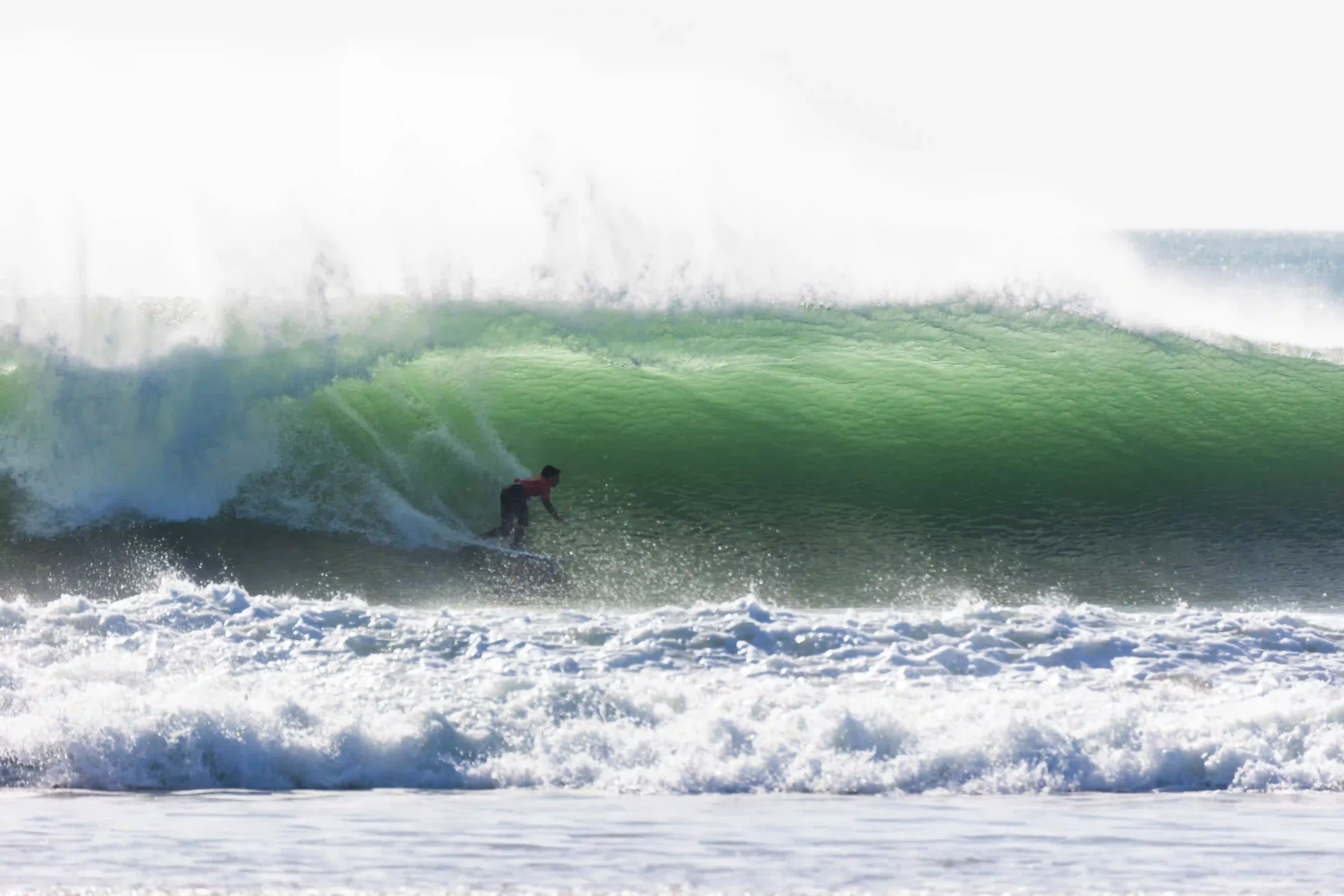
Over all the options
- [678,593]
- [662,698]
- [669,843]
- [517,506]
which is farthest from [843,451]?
[669,843]

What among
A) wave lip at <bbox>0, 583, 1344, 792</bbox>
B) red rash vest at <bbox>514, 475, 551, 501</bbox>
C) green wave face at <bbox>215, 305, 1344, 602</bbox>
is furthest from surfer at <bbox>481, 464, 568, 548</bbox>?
wave lip at <bbox>0, 583, 1344, 792</bbox>

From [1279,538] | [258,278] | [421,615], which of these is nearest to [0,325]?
[258,278]

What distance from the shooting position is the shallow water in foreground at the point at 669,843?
5.61 metres

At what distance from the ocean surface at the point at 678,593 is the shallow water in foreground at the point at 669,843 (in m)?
0.04

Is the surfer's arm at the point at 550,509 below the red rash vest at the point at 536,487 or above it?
below

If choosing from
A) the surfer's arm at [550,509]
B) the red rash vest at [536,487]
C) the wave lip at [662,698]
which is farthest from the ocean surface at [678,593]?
the red rash vest at [536,487]

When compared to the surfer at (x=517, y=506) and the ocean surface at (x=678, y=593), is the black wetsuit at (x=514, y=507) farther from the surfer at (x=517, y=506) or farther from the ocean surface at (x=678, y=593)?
the ocean surface at (x=678, y=593)

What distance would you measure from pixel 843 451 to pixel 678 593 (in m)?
3.44

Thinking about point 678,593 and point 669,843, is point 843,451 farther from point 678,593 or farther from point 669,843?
point 669,843

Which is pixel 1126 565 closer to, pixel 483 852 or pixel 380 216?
pixel 483 852

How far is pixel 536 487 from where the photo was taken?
12188mm

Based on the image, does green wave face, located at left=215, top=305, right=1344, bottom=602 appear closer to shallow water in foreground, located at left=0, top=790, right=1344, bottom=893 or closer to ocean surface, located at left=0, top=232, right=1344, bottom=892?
ocean surface, located at left=0, top=232, right=1344, bottom=892

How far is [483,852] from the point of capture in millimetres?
6090

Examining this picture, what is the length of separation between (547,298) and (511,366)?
1.80 metres
